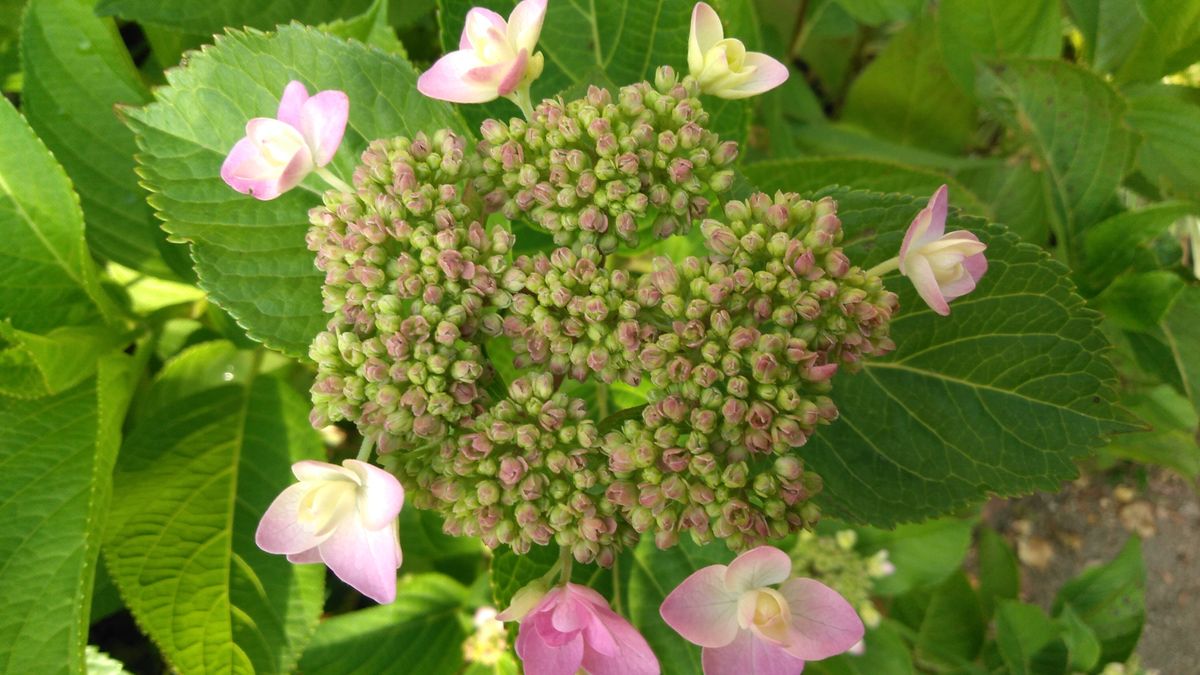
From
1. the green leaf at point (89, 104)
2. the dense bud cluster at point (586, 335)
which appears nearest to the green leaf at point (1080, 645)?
the dense bud cluster at point (586, 335)

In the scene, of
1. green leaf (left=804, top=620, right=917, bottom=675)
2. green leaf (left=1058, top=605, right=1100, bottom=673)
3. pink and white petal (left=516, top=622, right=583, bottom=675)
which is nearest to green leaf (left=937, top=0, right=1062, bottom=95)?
green leaf (left=1058, top=605, right=1100, bottom=673)

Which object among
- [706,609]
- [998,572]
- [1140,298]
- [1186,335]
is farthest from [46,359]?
[998,572]

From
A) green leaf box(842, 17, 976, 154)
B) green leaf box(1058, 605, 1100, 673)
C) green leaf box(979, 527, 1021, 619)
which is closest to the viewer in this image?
green leaf box(1058, 605, 1100, 673)

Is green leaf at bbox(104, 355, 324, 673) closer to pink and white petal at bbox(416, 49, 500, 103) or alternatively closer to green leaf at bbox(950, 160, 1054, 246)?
pink and white petal at bbox(416, 49, 500, 103)

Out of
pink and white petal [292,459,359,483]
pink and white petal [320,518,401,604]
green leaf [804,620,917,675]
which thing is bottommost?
green leaf [804,620,917,675]

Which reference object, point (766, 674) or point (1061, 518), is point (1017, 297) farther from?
point (1061, 518)

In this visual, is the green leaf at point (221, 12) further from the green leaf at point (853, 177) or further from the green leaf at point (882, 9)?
the green leaf at point (882, 9)

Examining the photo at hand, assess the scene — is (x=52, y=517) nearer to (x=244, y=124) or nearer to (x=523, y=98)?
(x=244, y=124)
